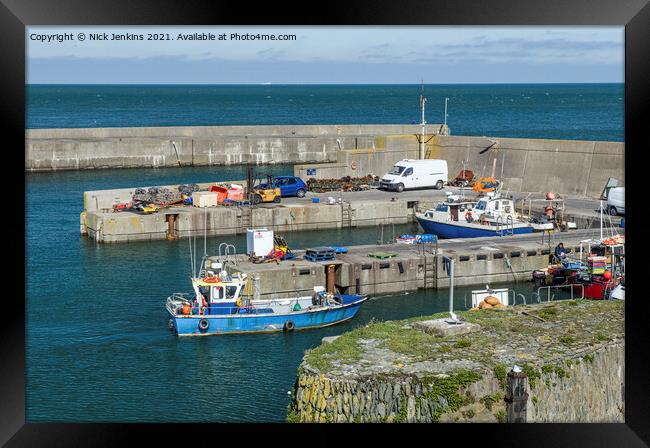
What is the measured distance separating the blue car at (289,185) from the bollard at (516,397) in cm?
3536

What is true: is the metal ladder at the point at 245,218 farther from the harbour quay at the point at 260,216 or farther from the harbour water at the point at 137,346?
the harbour water at the point at 137,346

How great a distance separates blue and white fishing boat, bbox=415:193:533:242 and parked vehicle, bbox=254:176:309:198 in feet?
27.1

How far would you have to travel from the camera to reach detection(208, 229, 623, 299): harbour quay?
111 feet

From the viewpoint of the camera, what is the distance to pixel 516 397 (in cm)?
1645

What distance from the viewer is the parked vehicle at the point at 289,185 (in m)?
51.8

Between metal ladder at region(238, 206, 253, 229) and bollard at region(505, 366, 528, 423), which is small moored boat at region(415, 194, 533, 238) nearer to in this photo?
metal ladder at region(238, 206, 253, 229)

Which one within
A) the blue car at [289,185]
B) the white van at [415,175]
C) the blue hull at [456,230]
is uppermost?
the white van at [415,175]

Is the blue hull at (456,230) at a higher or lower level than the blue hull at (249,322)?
higher

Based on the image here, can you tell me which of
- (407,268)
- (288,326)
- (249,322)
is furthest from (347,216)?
(249,322)

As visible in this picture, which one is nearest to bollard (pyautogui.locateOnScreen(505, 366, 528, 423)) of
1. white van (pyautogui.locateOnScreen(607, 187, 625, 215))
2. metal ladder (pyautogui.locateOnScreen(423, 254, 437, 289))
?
metal ladder (pyautogui.locateOnScreen(423, 254, 437, 289))

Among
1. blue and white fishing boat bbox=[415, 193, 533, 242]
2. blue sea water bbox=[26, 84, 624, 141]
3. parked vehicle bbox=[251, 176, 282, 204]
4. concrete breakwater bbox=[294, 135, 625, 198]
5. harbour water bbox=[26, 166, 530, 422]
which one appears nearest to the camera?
harbour water bbox=[26, 166, 530, 422]

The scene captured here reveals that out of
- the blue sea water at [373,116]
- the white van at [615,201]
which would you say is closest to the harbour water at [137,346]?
the white van at [615,201]

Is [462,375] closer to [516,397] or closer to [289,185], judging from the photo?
[516,397]
